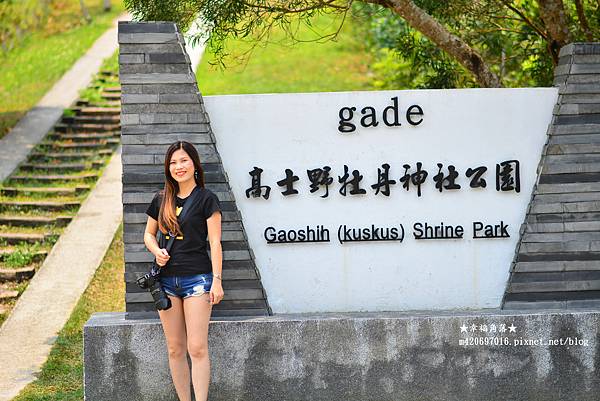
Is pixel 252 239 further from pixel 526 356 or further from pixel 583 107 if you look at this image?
pixel 583 107

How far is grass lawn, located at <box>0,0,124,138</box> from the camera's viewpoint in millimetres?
17734

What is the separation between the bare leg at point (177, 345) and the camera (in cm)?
617

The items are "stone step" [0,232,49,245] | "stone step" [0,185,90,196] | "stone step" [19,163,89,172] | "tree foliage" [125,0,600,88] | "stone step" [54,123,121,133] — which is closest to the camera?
"tree foliage" [125,0,600,88]

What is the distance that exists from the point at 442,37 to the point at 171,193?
10.3 ft

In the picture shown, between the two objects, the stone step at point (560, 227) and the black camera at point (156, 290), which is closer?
the black camera at point (156, 290)

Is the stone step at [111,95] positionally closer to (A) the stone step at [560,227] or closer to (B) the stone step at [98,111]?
(B) the stone step at [98,111]

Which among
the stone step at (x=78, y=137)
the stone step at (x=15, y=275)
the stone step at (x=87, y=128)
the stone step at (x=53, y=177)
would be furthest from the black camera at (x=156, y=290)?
the stone step at (x=87, y=128)

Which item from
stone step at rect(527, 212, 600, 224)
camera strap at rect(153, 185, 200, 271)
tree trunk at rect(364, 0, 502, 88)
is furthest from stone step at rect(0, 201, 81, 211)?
stone step at rect(527, 212, 600, 224)

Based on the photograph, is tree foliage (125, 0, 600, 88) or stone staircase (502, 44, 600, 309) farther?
tree foliage (125, 0, 600, 88)

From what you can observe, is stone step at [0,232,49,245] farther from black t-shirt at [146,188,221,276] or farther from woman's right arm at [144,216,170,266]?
black t-shirt at [146,188,221,276]

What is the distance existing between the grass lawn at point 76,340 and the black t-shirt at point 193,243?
1.74m

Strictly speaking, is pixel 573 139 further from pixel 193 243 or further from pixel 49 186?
pixel 49 186

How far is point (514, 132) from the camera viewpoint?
700cm

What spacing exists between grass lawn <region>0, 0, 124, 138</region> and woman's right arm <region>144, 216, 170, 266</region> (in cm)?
1003
